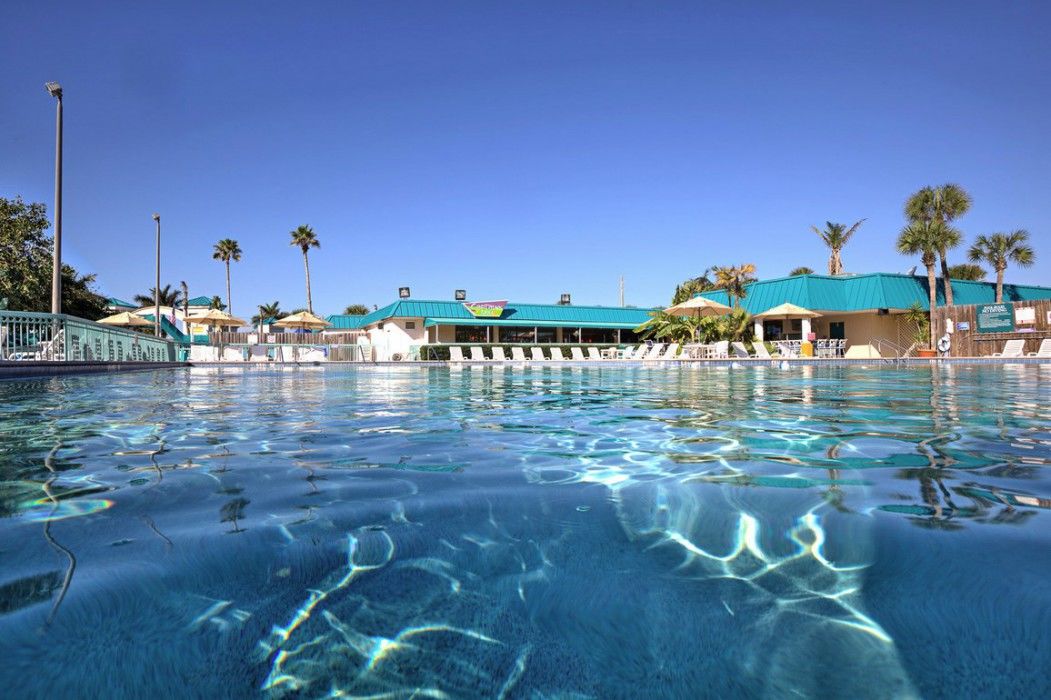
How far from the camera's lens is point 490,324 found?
32.9 meters

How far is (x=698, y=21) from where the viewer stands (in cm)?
1767

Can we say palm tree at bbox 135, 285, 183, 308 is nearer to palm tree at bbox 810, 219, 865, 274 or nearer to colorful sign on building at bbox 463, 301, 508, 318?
colorful sign on building at bbox 463, 301, 508, 318

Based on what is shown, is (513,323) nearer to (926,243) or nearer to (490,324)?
(490,324)

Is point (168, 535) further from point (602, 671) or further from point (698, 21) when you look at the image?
point (698, 21)

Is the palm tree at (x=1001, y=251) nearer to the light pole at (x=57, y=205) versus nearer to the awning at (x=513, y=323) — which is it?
the awning at (x=513, y=323)

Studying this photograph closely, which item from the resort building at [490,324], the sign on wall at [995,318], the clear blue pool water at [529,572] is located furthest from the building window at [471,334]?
the clear blue pool water at [529,572]

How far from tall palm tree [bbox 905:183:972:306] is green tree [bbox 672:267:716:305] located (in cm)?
1358

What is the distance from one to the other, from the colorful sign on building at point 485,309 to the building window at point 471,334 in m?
1.45

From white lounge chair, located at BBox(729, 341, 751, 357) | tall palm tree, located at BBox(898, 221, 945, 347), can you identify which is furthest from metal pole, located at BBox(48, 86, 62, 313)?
tall palm tree, located at BBox(898, 221, 945, 347)

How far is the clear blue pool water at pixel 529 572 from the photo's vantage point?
0.99 metres

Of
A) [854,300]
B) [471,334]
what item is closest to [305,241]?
[471,334]

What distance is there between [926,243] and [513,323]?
68.5 ft

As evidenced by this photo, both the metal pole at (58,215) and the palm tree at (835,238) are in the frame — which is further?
the palm tree at (835,238)

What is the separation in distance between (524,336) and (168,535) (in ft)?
112
